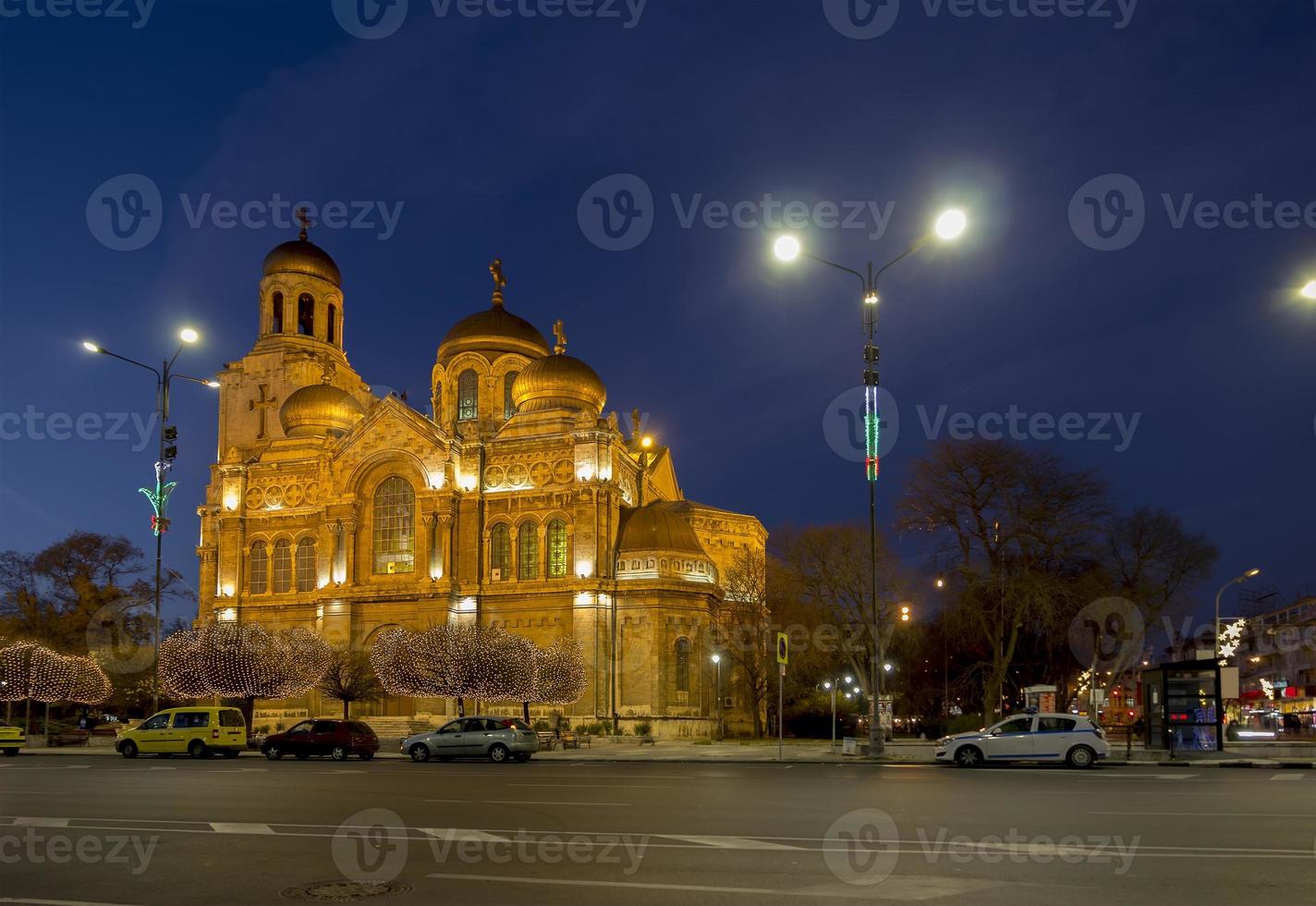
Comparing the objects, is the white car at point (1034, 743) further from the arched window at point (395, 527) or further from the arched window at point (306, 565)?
the arched window at point (306, 565)

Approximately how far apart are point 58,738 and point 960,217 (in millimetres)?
40928

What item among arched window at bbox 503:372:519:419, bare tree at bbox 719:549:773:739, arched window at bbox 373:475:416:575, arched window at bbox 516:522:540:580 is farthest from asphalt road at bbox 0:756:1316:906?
arched window at bbox 503:372:519:419

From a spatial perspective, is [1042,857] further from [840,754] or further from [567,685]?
[567,685]

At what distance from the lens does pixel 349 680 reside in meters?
53.3

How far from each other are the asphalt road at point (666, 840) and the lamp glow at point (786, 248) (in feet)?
41.3

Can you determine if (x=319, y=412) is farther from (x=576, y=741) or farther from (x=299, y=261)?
(x=576, y=741)

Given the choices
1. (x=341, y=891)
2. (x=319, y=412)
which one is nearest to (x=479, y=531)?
(x=319, y=412)

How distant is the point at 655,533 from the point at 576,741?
15.6m

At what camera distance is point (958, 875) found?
32.9 ft

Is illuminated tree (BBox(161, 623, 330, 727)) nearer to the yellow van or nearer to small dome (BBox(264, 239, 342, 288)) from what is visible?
the yellow van

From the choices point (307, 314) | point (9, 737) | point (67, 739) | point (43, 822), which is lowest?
point (67, 739)

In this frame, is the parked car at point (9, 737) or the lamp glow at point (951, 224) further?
the parked car at point (9, 737)

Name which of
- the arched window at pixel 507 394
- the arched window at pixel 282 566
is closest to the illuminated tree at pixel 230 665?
the arched window at pixel 282 566

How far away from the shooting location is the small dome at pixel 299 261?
236ft
